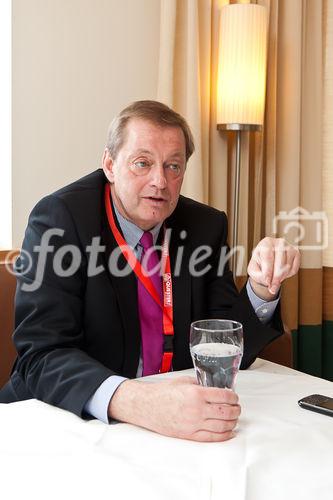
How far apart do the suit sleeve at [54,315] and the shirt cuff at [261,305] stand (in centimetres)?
45

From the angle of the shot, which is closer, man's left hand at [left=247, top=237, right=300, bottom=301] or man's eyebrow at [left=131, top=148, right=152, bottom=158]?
man's left hand at [left=247, top=237, right=300, bottom=301]

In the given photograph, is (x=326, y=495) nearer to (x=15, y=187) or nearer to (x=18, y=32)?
(x=15, y=187)

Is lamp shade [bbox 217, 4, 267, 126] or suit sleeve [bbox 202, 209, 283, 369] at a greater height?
lamp shade [bbox 217, 4, 267, 126]

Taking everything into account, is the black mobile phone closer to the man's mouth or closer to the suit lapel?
the suit lapel

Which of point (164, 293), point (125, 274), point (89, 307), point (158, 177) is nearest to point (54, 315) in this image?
point (89, 307)

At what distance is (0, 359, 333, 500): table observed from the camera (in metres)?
0.94

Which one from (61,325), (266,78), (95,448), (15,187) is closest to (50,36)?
(15,187)

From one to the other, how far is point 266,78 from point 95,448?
285 centimetres

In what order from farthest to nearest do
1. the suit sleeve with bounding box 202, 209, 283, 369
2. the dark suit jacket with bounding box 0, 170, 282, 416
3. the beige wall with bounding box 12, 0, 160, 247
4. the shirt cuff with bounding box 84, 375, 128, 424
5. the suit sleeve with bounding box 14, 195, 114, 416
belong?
the beige wall with bounding box 12, 0, 160, 247, the suit sleeve with bounding box 202, 209, 283, 369, the dark suit jacket with bounding box 0, 170, 282, 416, the suit sleeve with bounding box 14, 195, 114, 416, the shirt cuff with bounding box 84, 375, 128, 424

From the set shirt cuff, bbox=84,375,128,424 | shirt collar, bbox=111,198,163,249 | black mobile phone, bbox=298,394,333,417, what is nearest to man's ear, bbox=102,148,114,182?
shirt collar, bbox=111,198,163,249

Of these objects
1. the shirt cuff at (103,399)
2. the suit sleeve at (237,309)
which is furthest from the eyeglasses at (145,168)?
the shirt cuff at (103,399)

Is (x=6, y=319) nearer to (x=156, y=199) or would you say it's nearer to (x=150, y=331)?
(x=150, y=331)

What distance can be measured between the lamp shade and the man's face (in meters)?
1.43

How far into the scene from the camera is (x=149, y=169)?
1824 mm
